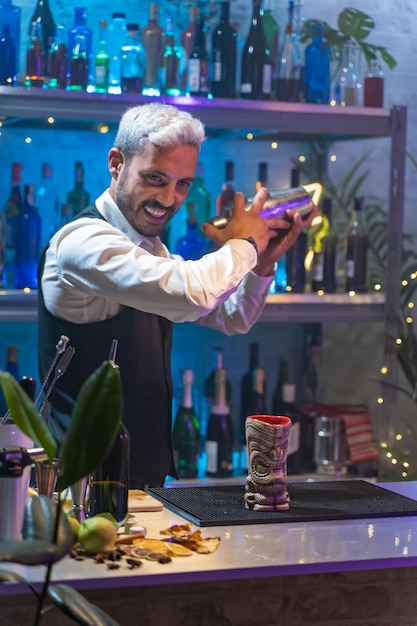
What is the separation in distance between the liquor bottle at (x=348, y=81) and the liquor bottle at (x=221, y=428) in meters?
0.96

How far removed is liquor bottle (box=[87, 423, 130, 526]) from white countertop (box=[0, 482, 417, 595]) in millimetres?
67

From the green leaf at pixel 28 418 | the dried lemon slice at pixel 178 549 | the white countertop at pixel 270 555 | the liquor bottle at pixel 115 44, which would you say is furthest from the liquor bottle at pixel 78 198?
the green leaf at pixel 28 418

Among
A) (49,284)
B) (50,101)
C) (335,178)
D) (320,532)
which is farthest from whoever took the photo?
(335,178)

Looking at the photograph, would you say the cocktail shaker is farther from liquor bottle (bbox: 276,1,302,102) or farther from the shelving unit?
liquor bottle (bbox: 276,1,302,102)

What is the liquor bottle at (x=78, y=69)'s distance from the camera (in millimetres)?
3100

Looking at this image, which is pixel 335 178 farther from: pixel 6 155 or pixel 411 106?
pixel 6 155

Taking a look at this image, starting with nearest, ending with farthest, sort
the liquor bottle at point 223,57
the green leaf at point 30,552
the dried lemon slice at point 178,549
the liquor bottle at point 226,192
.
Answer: the green leaf at point 30,552 → the dried lemon slice at point 178,549 → the liquor bottle at point 223,57 → the liquor bottle at point 226,192

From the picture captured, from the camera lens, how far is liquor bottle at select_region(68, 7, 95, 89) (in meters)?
3.11

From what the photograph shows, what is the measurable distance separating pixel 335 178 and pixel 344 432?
95 centimetres

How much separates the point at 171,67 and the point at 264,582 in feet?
6.55

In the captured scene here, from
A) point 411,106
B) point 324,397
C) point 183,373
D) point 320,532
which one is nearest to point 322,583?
point 320,532

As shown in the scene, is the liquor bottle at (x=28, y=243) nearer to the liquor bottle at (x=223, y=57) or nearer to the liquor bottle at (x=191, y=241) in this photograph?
the liquor bottle at (x=191, y=241)

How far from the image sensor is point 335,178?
3.84 meters

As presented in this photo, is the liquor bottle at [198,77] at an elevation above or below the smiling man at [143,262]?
above
